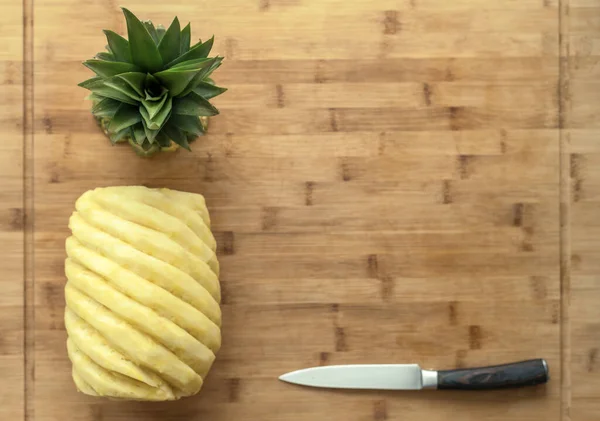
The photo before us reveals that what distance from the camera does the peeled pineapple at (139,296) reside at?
4.35ft

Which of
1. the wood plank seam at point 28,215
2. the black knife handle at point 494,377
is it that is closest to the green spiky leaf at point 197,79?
the wood plank seam at point 28,215

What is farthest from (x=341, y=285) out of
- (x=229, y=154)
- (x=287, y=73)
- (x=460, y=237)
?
(x=287, y=73)

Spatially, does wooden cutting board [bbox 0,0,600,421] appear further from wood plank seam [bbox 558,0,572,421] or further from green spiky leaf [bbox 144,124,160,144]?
green spiky leaf [bbox 144,124,160,144]

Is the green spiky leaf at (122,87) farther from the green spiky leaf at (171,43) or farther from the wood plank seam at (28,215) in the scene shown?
the wood plank seam at (28,215)

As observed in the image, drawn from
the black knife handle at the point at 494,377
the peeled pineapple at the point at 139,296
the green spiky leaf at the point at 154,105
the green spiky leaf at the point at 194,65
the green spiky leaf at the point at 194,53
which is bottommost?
the black knife handle at the point at 494,377

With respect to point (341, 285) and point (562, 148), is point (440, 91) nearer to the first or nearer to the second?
point (562, 148)

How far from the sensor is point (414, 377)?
1557 mm

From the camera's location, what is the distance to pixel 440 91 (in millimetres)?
1617

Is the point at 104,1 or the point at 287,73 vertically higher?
the point at 104,1

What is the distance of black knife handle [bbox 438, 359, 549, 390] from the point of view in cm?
155

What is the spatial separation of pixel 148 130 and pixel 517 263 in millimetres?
1012

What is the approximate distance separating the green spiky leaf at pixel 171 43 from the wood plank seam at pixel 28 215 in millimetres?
503

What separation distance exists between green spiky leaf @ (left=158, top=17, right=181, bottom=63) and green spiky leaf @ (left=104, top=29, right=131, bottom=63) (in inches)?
2.9

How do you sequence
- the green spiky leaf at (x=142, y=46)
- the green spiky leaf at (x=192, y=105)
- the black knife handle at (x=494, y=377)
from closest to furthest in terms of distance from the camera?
the green spiky leaf at (x=142, y=46), the green spiky leaf at (x=192, y=105), the black knife handle at (x=494, y=377)
